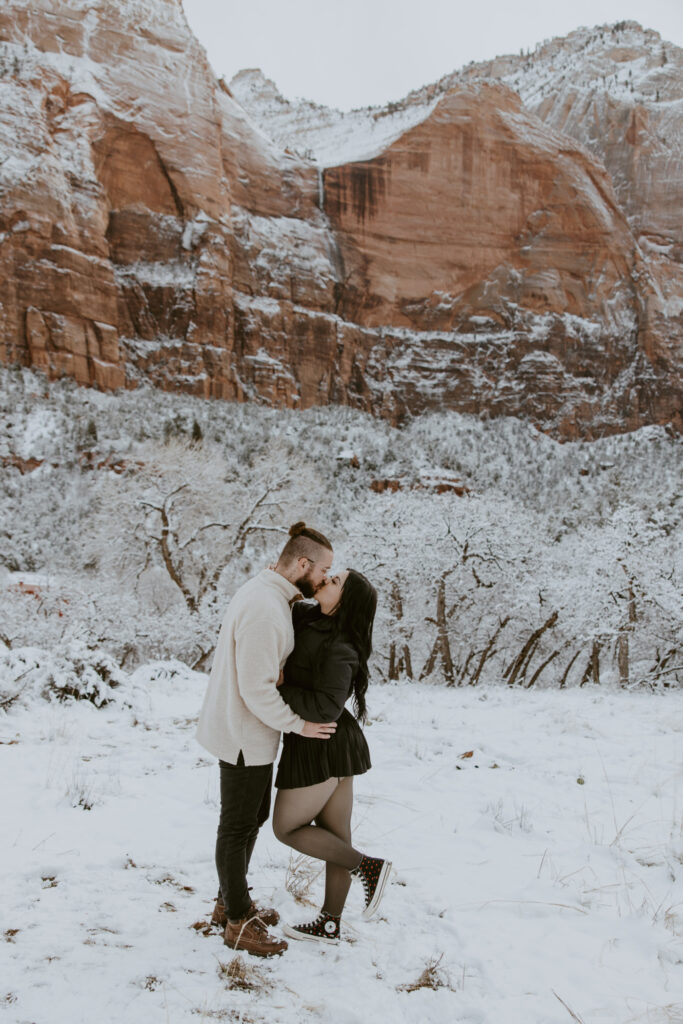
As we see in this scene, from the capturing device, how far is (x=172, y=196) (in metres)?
61.7

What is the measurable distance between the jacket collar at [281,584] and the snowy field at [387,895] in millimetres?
1408

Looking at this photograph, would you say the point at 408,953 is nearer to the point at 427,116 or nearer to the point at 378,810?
the point at 378,810

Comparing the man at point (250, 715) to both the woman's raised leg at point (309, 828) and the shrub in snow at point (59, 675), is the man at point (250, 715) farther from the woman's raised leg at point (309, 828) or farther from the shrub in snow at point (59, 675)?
the shrub in snow at point (59, 675)

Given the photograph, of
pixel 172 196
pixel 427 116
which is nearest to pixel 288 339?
pixel 172 196

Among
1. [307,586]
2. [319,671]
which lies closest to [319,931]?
[319,671]

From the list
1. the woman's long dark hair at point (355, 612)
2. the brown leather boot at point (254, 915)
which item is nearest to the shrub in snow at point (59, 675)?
the brown leather boot at point (254, 915)

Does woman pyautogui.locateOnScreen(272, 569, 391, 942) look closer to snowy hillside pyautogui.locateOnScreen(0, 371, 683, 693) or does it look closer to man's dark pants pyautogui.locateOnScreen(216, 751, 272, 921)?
man's dark pants pyautogui.locateOnScreen(216, 751, 272, 921)

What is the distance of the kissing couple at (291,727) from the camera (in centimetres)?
261

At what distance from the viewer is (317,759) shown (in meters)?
2.74

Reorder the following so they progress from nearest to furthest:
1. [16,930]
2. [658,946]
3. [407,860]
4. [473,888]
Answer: [16,930] < [658,946] < [473,888] < [407,860]

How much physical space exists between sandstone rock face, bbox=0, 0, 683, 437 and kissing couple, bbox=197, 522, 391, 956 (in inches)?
2179

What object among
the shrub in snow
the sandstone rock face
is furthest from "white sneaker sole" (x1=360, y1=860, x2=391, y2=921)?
the sandstone rock face

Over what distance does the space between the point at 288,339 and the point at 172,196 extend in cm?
1745

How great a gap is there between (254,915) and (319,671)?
41.4 inches
